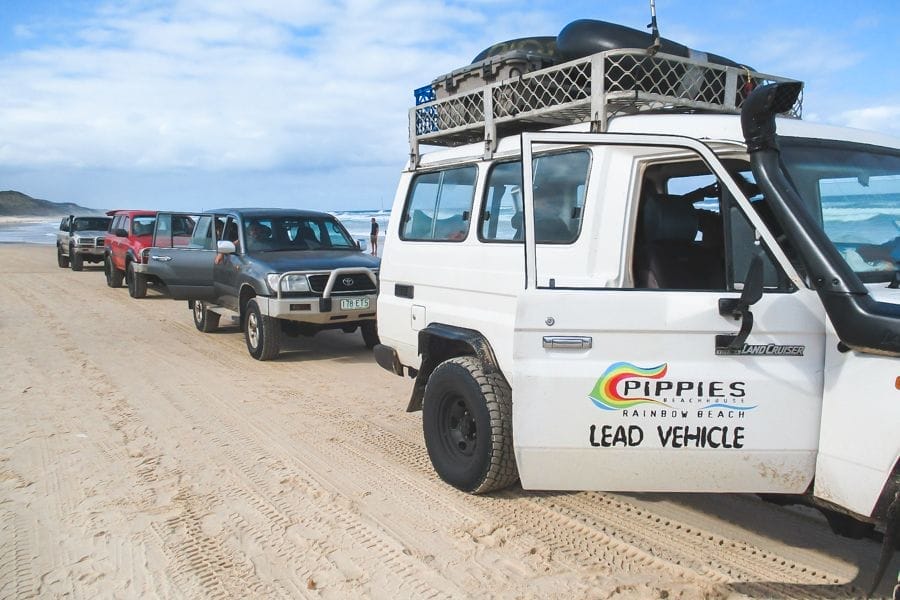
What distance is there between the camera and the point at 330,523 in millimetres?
3908

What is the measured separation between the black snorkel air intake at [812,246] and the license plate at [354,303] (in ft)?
19.7

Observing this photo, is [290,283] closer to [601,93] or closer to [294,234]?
[294,234]

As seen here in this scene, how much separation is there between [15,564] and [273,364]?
16.1 ft

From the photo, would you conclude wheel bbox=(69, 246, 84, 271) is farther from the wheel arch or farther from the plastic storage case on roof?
the plastic storage case on roof

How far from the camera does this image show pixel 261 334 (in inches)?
331

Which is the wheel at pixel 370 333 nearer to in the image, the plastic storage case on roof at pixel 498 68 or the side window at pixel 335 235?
the side window at pixel 335 235

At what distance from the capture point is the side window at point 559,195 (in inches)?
152

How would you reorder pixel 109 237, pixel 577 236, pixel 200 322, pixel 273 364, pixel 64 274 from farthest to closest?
pixel 64 274 → pixel 109 237 → pixel 200 322 → pixel 273 364 → pixel 577 236

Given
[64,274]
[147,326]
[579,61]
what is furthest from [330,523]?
[64,274]

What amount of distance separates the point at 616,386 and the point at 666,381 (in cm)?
20

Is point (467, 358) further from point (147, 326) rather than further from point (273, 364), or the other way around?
point (147, 326)

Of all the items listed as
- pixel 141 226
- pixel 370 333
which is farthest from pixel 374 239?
pixel 370 333

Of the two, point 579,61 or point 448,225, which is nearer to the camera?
point 579,61

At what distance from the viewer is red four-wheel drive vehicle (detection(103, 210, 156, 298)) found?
15008 mm
